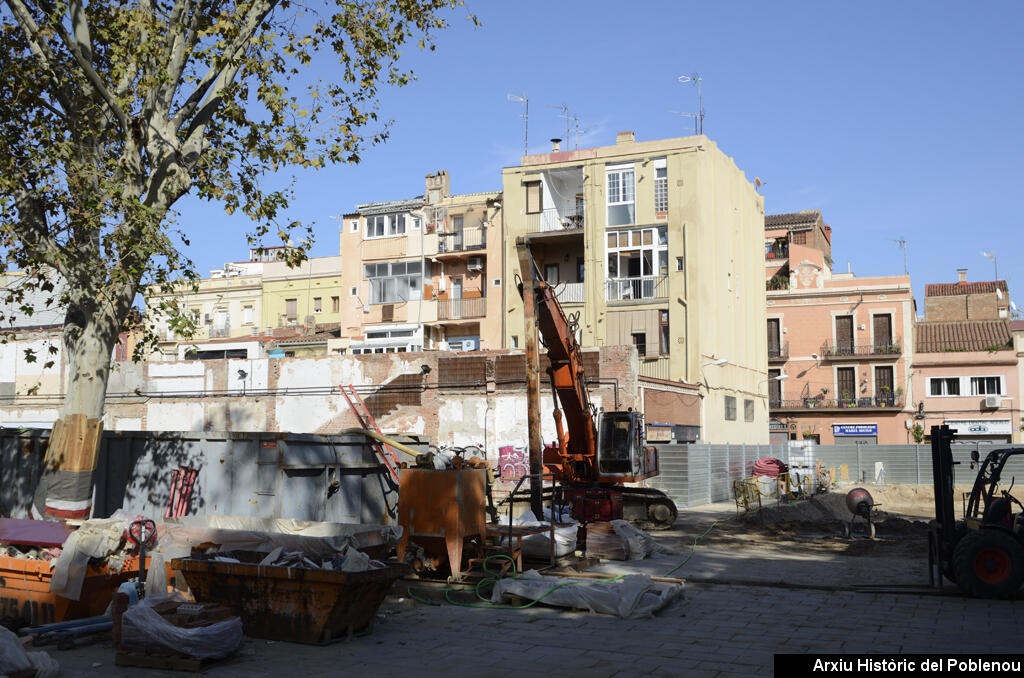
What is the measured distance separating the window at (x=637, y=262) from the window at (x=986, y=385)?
22696mm

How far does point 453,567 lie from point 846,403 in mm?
44629

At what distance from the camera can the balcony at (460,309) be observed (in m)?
44.3

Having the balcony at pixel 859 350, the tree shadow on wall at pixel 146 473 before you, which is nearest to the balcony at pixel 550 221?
the balcony at pixel 859 350

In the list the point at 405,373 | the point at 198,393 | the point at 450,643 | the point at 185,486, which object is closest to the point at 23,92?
the point at 185,486

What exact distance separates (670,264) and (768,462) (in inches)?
377

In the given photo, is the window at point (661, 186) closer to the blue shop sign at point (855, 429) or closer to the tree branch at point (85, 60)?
the blue shop sign at point (855, 429)

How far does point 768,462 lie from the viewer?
33.4 m

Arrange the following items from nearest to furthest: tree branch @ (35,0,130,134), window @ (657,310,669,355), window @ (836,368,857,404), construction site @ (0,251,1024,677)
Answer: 1. construction site @ (0,251,1024,677)
2. tree branch @ (35,0,130,134)
3. window @ (657,310,669,355)
4. window @ (836,368,857,404)

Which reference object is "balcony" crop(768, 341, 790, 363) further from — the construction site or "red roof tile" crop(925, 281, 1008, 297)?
the construction site

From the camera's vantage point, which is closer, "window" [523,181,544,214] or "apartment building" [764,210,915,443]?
"window" [523,181,544,214]

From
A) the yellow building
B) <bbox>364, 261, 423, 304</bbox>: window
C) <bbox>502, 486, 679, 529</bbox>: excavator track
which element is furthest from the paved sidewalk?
the yellow building

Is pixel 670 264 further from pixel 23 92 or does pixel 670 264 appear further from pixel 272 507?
pixel 23 92

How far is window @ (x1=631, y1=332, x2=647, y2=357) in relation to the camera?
128ft

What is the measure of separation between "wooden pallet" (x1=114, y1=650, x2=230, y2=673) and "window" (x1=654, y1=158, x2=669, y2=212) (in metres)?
32.8
